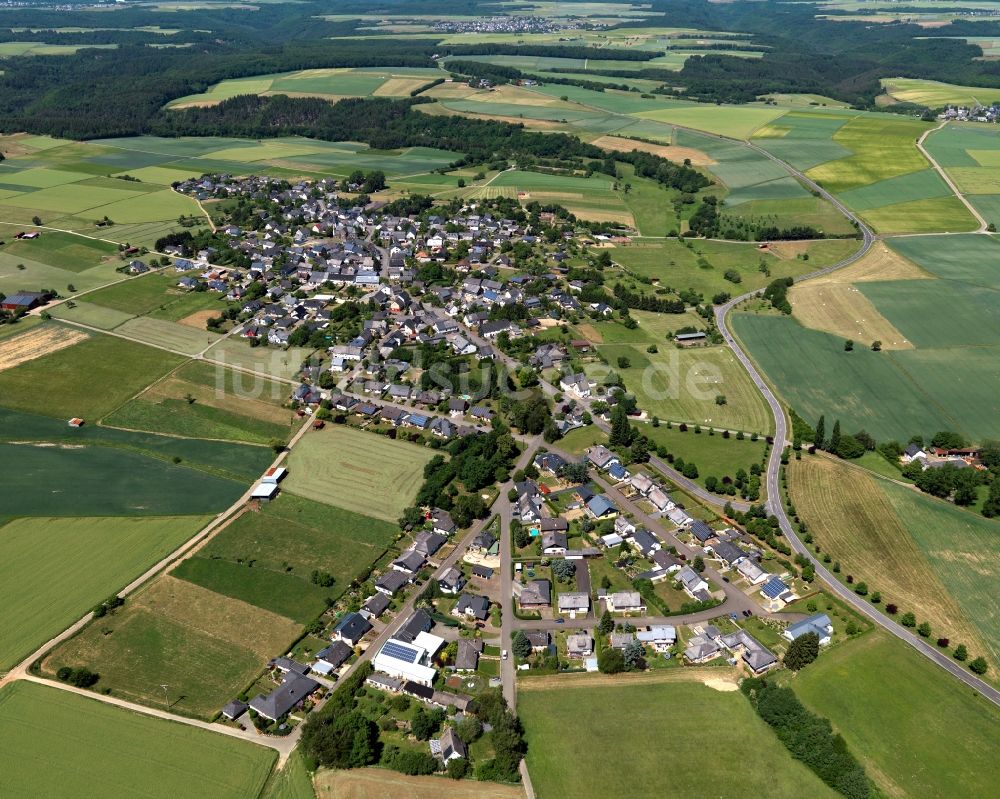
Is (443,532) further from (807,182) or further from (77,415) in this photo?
(807,182)

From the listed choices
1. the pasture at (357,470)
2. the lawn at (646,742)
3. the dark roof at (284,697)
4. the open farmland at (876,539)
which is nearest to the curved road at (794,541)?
the open farmland at (876,539)

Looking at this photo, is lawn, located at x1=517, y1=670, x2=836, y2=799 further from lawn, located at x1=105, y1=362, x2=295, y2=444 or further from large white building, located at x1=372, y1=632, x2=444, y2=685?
lawn, located at x1=105, y1=362, x2=295, y2=444

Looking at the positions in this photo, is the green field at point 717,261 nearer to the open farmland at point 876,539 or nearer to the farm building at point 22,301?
the open farmland at point 876,539

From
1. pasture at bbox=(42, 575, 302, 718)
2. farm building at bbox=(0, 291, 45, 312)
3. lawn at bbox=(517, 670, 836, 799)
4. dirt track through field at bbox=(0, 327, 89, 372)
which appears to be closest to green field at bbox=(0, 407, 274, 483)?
dirt track through field at bbox=(0, 327, 89, 372)

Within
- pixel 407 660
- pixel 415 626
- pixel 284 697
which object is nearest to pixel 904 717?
pixel 407 660

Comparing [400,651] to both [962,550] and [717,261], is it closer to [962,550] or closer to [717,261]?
[962,550]
